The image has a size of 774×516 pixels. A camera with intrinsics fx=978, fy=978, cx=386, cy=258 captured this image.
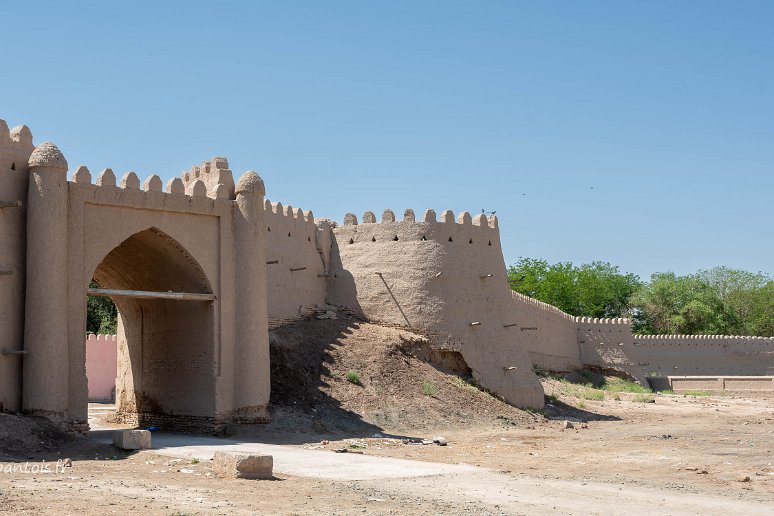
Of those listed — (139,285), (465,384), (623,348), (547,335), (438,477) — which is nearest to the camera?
(438,477)

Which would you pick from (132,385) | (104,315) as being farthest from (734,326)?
(132,385)

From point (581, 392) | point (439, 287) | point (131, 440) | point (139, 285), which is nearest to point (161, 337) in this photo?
point (139, 285)

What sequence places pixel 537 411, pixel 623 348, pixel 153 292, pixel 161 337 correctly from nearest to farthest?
1. pixel 153 292
2. pixel 161 337
3. pixel 537 411
4. pixel 623 348

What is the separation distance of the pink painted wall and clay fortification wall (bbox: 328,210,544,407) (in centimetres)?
1058

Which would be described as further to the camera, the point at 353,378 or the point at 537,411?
the point at 537,411

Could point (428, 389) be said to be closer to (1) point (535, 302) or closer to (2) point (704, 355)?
(1) point (535, 302)

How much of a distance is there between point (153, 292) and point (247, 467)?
7128mm

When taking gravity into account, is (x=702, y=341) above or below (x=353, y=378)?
above

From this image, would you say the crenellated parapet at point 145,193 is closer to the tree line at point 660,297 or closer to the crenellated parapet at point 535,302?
Result: the crenellated parapet at point 535,302

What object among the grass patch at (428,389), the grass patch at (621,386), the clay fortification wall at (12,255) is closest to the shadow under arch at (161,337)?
the clay fortification wall at (12,255)

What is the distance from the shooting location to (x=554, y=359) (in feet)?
111

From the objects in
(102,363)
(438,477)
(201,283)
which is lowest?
(438,477)

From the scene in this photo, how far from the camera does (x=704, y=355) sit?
44312 millimetres

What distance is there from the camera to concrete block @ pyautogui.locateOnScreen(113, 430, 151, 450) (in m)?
16.0
